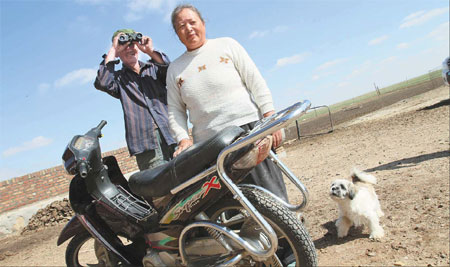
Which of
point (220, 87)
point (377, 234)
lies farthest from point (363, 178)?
point (220, 87)

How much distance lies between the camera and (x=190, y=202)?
78.3 inches

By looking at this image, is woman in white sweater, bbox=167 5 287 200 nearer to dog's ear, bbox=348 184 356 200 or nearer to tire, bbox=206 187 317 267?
tire, bbox=206 187 317 267

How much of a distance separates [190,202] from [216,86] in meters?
0.85

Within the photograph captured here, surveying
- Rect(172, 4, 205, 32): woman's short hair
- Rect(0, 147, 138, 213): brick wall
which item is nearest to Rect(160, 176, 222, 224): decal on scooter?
Rect(172, 4, 205, 32): woman's short hair

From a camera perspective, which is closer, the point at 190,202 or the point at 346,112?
the point at 190,202

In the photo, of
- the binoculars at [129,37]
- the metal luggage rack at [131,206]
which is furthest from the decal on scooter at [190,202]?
the binoculars at [129,37]

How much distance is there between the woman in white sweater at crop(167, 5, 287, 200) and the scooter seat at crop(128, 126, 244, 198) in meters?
0.33

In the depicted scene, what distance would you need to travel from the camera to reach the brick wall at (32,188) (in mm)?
8633

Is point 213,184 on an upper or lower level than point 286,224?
upper

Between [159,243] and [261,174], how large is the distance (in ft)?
2.75

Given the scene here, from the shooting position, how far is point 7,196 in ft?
28.3

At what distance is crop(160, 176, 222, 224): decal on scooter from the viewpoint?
1893mm

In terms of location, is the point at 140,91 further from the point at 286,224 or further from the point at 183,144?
the point at 286,224

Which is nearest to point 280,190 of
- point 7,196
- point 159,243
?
point 159,243
